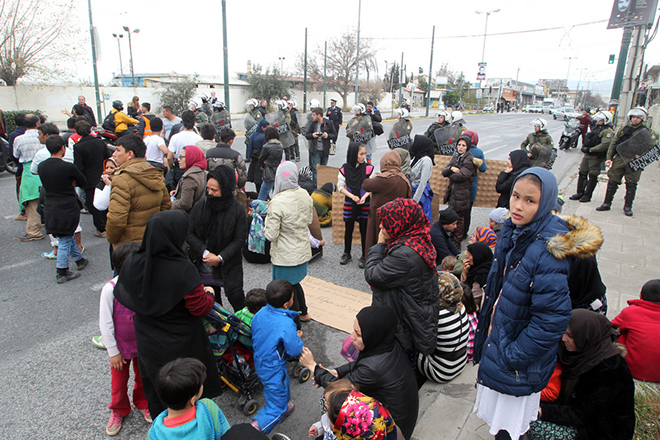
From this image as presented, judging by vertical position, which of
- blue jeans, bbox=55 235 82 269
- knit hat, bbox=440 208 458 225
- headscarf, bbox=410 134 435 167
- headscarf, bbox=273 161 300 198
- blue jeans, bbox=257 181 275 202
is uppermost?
headscarf, bbox=410 134 435 167

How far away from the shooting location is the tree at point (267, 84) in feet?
109

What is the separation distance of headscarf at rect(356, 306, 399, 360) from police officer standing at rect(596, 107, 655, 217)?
7.56 metres

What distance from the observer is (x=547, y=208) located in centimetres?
210

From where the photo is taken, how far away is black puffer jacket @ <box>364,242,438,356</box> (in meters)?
2.65

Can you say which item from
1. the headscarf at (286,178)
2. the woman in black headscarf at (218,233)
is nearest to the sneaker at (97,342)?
the woman in black headscarf at (218,233)

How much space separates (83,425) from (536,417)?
10.1ft

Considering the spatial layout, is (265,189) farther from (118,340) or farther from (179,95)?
(179,95)

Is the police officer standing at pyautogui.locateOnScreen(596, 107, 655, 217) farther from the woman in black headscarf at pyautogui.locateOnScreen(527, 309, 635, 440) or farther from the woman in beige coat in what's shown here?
the woman in beige coat

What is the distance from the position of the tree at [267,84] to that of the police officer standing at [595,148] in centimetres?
2734

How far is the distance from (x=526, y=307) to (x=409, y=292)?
77 centimetres

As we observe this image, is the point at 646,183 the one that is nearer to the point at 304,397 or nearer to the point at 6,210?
the point at 304,397

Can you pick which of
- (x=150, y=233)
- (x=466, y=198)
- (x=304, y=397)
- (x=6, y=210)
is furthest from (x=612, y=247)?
(x=6, y=210)

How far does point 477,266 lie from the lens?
4.01 meters

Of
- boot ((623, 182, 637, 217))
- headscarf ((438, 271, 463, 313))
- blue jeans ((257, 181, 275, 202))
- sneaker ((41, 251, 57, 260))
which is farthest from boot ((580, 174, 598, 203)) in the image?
sneaker ((41, 251, 57, 260))
